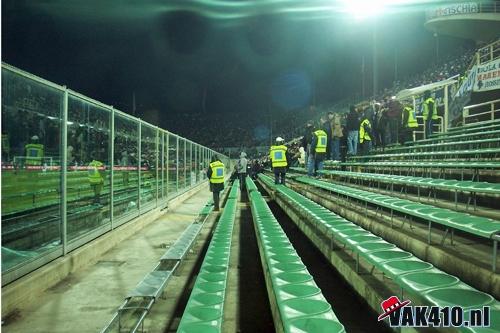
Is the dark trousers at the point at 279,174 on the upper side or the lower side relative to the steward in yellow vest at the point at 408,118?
lower

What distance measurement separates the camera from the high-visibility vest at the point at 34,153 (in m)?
3.39

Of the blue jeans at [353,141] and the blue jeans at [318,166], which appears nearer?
the blue jeans at [353,141]

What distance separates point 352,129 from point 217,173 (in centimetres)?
407

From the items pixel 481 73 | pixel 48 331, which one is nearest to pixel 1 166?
pixel 48 331

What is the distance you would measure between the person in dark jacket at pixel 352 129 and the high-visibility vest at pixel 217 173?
3856mm

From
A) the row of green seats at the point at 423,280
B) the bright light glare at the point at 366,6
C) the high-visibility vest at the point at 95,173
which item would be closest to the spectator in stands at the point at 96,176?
the high-visibility vest at the point at 95,173

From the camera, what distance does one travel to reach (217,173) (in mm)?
9219

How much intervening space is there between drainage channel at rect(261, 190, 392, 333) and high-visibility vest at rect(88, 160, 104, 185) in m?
2.88

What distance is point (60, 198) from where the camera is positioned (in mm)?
3908

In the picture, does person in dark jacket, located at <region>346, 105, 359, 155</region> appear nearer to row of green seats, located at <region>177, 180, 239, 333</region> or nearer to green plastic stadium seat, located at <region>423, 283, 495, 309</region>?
row of green seats, located at <region>177, 180, 239, 333</region>

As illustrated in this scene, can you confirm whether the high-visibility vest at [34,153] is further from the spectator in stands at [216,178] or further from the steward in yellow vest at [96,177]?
the spectator in stands at [216,178]

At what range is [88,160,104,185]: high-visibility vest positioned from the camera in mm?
→ 4822

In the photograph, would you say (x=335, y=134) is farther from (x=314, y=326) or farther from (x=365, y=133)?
(x=314, y=326)

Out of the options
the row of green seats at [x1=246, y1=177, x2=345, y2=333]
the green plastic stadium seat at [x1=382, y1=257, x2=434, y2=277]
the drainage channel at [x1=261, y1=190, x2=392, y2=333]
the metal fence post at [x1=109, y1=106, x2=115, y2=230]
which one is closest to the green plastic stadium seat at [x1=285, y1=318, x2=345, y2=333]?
the row of green seats at [x1=246, y1=177, x2=345, y2=333]
